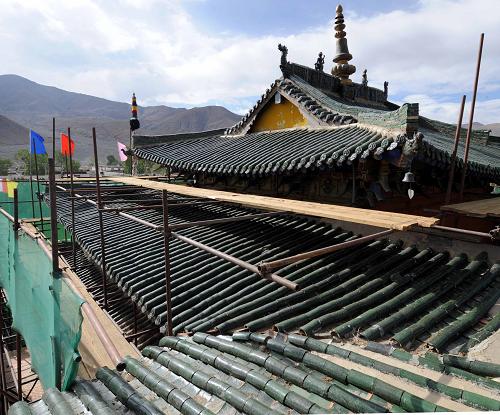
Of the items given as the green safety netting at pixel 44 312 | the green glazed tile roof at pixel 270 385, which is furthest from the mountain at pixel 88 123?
the green glazed tile roof at pixel 270 385

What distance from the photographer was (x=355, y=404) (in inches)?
116

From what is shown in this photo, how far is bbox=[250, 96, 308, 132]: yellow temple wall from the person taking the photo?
30.8 ft

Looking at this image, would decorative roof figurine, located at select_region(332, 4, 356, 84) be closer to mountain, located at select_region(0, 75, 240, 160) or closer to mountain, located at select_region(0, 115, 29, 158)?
mountain, located at select_region(0, 75, 240, 160)

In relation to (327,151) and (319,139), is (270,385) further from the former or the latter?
(319,139)

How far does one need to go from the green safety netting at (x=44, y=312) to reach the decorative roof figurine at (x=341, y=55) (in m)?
11.6

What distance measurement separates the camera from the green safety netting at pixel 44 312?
3779mm

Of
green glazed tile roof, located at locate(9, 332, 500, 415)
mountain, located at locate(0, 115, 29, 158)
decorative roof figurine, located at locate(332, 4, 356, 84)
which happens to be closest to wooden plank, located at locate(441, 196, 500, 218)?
green glazed tile roof, located at locate(9, 332, 500, 415)

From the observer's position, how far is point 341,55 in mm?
12562

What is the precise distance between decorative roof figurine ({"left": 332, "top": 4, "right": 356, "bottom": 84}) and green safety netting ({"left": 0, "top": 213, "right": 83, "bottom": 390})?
11.6m

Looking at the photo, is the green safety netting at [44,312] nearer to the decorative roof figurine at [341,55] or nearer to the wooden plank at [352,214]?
the wooden plank at [352,214]

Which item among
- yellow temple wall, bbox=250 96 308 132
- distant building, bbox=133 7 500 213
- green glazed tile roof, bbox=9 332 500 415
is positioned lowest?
green glazed tile roof, bbox=9 332 500 415

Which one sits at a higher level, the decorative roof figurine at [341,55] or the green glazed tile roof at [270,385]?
the decorative roof figurine at [341,55]

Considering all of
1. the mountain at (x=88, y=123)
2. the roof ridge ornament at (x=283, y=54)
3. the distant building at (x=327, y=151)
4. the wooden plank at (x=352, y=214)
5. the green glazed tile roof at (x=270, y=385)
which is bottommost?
the green glazed tile roof at (x=270, y=385)

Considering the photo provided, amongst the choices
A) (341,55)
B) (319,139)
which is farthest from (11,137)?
(319,139)
